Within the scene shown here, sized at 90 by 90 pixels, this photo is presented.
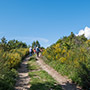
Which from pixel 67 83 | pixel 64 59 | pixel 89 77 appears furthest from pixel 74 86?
pixel 64 59

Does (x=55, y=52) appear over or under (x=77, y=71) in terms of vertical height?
over

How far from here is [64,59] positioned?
770cm

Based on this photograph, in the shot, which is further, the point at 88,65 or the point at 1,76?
the point at 88,65

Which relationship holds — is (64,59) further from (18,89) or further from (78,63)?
(18,89)

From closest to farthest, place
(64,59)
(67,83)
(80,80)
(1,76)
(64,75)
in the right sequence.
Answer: (1,76)
(80,80)
(67,83)
(64,75)
(64,59)

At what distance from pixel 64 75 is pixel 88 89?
6.99 ft

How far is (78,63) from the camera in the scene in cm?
564

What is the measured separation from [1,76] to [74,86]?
360 centimetres

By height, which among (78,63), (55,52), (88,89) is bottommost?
(88,89)

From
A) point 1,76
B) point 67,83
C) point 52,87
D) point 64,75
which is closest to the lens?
point 1,76

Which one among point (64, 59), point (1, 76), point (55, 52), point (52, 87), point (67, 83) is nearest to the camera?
point (1, 76)

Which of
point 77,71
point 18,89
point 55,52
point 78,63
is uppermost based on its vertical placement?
point 55,52

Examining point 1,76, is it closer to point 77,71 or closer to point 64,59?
point 77,71

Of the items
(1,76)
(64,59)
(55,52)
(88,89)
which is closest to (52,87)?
(88,89)
